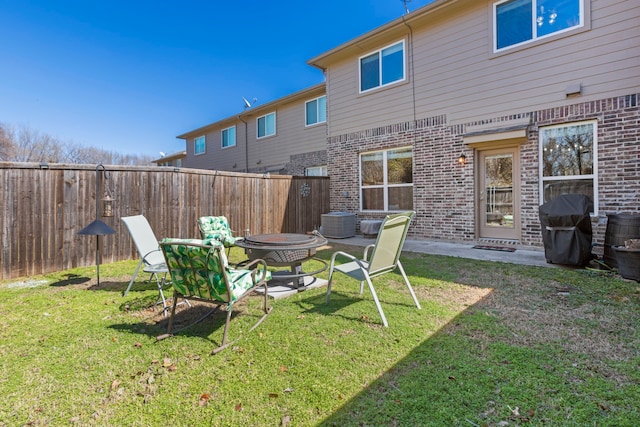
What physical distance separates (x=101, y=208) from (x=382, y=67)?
813 centimetres

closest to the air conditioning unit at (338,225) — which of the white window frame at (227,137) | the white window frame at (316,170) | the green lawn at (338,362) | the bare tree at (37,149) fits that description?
the white window frame at (316,170)

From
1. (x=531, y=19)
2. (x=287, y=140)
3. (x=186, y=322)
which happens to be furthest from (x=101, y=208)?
(x=531, y=19)

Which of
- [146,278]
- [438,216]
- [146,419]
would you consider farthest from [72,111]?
[146,419]

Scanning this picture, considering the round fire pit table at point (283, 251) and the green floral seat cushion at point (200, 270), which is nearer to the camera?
the green floral seat cushion at point (200, 270)

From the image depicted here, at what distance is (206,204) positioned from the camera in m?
8.03

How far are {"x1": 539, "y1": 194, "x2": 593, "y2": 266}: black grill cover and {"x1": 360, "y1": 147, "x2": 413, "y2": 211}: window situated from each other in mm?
3873

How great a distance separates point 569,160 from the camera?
6.43m

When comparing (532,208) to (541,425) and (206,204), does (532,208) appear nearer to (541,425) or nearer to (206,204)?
(541,425)

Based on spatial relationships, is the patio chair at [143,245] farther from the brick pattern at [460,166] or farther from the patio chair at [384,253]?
the brick pattern at [460,166]

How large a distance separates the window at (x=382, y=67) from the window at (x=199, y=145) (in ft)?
41.6

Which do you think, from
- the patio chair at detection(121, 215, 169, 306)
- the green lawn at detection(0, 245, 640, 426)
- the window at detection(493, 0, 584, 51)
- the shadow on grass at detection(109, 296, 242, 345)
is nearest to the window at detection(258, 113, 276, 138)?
the window at detection(493, 0, 584, 51)

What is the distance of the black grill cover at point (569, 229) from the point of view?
5.21m

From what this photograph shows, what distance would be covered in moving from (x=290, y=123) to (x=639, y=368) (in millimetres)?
13420

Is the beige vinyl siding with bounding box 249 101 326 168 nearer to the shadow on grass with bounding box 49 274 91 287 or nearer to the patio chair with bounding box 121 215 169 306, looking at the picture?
the patio chair with bounding box 121 215 169 306
